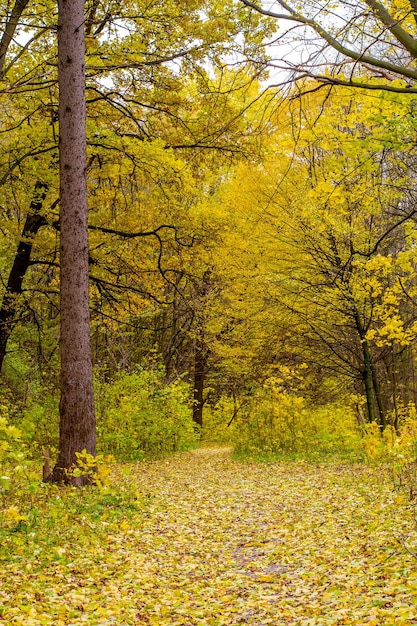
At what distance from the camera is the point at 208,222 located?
10438mm

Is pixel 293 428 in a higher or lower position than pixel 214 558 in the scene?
higher

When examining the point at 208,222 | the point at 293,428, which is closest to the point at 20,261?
the point at 208,222

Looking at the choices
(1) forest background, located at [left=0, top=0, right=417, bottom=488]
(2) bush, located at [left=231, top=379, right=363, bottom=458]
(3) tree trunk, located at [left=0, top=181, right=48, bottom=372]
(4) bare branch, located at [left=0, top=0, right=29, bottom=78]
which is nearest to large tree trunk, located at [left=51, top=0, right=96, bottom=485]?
(1) forest background, located at [left=0, top=0, right=417, bottom=488]

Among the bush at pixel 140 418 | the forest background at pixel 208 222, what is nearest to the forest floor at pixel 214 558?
the forest background at pixel 208 222

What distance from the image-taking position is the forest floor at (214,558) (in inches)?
143

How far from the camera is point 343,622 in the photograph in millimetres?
3277

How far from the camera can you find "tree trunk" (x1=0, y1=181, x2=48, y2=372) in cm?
986

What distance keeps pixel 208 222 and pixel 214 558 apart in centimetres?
646

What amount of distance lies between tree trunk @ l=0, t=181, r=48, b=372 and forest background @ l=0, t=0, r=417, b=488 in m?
0.03

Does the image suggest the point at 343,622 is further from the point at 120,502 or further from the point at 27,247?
the point at 27,247

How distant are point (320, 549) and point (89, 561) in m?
1.92

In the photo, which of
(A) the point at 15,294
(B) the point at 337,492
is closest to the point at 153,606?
(B) the point at 337,492

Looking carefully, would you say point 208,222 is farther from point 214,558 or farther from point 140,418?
point 214,558

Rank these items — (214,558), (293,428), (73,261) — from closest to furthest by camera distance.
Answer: (214,558)
(73,261)
(293,428)
